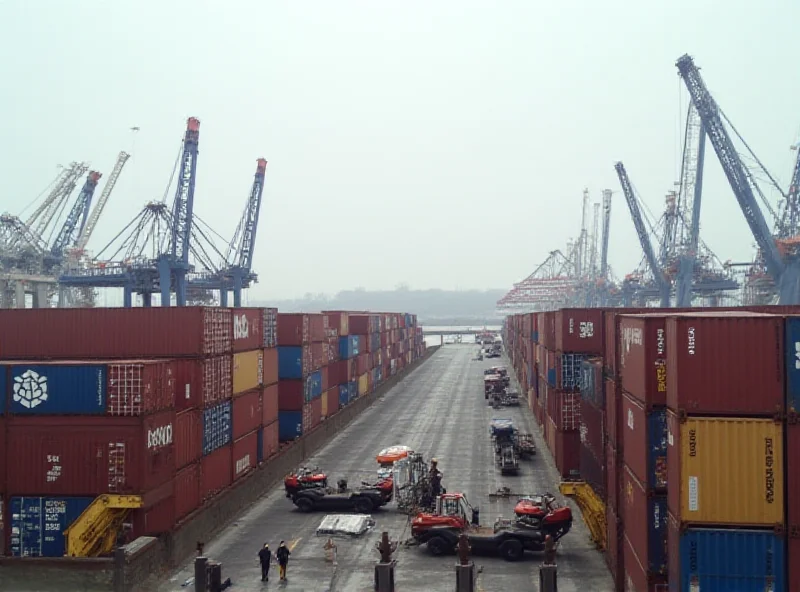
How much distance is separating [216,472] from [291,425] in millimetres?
16036

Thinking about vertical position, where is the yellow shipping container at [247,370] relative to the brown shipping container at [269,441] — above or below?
→ above

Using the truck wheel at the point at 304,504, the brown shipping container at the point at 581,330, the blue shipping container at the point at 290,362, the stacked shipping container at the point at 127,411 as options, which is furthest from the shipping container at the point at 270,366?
the brown shipping container at the point at 581,330

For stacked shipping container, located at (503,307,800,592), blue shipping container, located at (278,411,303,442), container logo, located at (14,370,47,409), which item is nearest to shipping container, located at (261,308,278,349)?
blue shipping container, located at (278,411,303,442)

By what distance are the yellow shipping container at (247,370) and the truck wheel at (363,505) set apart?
6682 millimetres

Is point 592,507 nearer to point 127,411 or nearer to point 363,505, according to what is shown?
point 363,505

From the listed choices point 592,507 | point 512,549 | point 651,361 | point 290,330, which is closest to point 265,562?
point 512,549

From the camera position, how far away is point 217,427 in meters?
29.3

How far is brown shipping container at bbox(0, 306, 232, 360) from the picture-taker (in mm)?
27016

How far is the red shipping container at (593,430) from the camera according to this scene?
24.5m

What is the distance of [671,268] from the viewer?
115 meters

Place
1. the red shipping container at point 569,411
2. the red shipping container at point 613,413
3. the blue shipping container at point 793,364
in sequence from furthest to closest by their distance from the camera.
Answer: the red shipping container at point 569,411 < the red shipping container at point 613,413 < the blue shipping container at point 793,364

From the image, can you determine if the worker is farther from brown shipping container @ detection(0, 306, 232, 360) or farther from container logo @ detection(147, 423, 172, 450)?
brown shipping container @ detection(0, 306, 232, 360)

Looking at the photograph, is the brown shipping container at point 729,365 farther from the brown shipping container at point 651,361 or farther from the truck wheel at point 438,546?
the truck wheel at point 438,546

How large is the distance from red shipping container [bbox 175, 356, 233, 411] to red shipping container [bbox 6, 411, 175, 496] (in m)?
3.72
